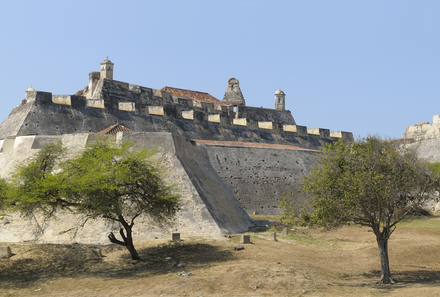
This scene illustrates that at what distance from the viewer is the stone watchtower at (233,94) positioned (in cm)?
6222

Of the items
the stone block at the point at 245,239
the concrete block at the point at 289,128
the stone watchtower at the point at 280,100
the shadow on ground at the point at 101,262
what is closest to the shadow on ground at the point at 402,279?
the shadow on ground at the point at 101,262

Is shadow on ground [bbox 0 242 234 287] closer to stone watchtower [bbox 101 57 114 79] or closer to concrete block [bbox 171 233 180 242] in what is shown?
concrete block [bbox 171 233 180 242]

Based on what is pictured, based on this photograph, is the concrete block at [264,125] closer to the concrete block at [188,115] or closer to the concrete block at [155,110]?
the concrete block at [188,115]

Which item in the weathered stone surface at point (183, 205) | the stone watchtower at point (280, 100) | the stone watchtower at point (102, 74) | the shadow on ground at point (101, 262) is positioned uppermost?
the stone watchtower at point (280, 100)

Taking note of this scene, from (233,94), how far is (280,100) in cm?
657

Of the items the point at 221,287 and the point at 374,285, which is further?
the point at 374,285

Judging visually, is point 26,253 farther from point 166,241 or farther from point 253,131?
point 253,131

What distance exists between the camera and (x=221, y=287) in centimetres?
1359

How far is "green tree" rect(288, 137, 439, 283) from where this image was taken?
48.6 feet

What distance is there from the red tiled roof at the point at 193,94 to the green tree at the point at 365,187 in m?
40.2

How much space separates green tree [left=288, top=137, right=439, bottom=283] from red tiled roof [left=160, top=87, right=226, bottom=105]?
40.2 m

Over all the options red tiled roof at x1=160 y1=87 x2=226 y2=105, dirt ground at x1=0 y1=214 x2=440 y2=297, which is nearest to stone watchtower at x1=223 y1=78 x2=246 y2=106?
red tiled roof at x1=160 y1=87 x2=226 y2=105

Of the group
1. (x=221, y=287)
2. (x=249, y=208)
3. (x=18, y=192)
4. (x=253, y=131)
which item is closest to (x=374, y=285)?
(x=221, y=287)

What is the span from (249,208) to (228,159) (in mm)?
4387
